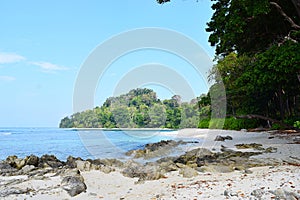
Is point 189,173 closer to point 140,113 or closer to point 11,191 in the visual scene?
point 11,191

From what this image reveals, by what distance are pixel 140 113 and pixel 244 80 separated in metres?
36.9

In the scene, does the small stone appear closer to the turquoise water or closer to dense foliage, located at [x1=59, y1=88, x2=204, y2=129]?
the turquoise water

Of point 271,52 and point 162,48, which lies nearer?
point 271,52

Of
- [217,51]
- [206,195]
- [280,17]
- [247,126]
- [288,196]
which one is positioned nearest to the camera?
[288,196]

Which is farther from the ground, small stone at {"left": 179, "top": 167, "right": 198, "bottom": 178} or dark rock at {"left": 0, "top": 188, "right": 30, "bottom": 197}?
small stone at {"left": 179, "top": 167, "right": 198, "bottom": 178}

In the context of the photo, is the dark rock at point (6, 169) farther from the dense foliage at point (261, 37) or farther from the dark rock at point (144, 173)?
the dense foliage at point (261, 37)

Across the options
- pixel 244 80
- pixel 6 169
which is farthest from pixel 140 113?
pixel 6 169

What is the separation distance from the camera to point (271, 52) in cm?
1154

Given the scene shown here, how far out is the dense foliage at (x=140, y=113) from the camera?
43987 millimetres

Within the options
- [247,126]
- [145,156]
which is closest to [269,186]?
[145,156]

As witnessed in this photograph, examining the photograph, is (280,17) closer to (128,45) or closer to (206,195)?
(128,45)

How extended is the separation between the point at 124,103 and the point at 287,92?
23.9m

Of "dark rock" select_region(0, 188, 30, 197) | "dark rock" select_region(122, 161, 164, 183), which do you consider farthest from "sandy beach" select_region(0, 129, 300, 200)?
"dark rock" select_region(122, 161, 164, 183)

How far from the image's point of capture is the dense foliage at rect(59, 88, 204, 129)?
43987mm
